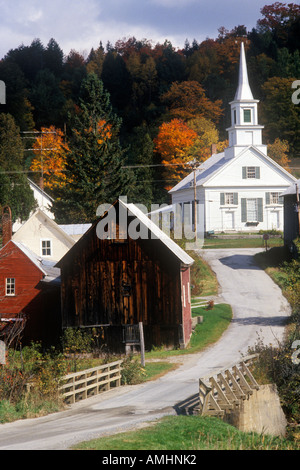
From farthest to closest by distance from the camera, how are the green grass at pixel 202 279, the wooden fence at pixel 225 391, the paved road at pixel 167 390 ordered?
the green grass at pixel 202 279 → the wooden fence at pixel 225 391 → the paved road at pixel 167 390

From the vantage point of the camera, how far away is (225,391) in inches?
961

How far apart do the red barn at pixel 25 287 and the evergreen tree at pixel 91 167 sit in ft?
41.7

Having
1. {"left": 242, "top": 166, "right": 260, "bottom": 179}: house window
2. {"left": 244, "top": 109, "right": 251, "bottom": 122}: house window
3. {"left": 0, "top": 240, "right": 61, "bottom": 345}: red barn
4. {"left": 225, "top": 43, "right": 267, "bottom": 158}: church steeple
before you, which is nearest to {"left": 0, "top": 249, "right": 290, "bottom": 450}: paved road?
{"left": 0, "top": 240, "right": 61, "bottom": 345}: red barn

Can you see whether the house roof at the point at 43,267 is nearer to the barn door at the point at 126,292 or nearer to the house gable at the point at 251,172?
the barn door at the point at 126,292

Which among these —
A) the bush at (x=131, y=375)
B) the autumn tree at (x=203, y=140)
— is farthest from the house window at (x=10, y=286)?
the autumn tree at (x=203, y=140)

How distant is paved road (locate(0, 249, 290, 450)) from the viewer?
1883cm

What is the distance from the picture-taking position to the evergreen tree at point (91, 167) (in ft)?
193

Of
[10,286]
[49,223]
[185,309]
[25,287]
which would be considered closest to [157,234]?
[185,309]

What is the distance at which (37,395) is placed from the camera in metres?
24.3

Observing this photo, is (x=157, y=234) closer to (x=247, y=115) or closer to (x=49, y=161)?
(x=247, y=115)

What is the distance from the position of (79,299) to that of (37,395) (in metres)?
16.1

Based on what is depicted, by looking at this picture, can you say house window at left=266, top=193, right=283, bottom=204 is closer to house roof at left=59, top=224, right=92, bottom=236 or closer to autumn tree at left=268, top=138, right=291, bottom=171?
house roof at left=59, top=224, right=92, bottom=236

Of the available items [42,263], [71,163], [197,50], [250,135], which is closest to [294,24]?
[197,50]

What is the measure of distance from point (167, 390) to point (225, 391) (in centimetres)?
320
